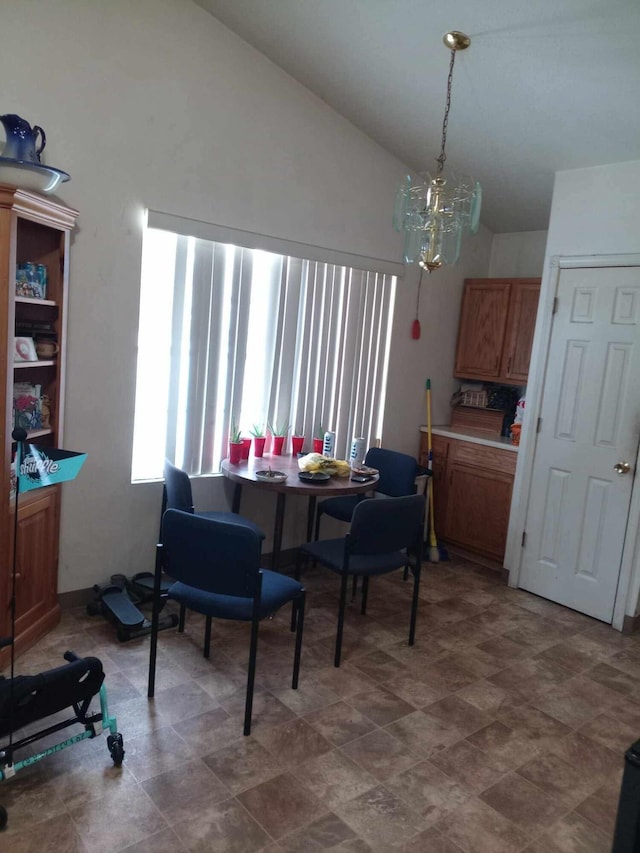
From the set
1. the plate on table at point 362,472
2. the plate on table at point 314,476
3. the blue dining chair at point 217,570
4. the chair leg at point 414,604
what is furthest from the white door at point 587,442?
the blue dining chair at point 217,570

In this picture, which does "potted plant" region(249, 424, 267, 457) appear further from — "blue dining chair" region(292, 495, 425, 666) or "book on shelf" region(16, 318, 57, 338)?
"book on shelf" region(16, 318, 57, 338)

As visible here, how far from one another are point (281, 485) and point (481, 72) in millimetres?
2293

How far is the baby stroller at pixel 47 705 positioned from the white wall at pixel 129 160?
125 cm

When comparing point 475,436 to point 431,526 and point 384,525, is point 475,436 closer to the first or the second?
point 431,526

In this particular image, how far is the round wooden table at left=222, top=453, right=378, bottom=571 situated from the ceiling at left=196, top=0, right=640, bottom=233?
6.99ft

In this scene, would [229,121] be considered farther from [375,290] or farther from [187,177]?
[375,290]

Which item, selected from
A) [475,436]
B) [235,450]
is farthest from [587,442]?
[235,450]

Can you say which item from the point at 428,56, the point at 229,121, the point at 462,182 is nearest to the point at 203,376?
the point at 229,121

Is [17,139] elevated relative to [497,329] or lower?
elevated

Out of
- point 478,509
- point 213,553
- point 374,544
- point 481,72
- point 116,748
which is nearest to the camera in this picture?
point 116,748

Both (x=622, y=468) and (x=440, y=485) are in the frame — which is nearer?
(x=622, y=468)

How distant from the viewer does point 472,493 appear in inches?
177

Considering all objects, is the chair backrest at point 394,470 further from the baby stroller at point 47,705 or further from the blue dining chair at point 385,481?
the baby stroller at point 47,705

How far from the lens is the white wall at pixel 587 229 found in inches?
139
